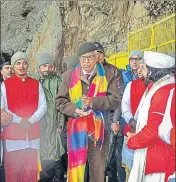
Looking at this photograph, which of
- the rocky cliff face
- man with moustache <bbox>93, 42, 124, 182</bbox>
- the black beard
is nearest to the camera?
the black beard

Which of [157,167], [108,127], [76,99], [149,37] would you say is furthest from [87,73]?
[157,167]

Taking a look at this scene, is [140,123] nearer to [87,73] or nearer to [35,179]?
[87,73]

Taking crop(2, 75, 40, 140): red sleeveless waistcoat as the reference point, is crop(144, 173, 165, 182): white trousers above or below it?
below

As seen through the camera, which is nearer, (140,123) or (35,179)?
(140,123)

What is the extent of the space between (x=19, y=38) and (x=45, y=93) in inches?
25.6

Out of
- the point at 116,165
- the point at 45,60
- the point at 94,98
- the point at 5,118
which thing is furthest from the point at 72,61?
the point at 116,165

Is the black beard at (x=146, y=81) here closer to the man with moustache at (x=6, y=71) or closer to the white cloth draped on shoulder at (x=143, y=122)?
the white cloth draped on shoulder at (x=143, y=122)

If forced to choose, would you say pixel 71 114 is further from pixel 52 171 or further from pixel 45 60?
pixel 52 171

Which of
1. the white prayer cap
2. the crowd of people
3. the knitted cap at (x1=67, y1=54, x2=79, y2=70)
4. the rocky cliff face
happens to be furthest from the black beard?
the rocky cliff face

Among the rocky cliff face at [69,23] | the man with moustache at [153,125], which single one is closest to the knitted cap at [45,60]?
the rocky cliff face at [69,23]

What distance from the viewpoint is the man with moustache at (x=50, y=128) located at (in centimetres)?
402

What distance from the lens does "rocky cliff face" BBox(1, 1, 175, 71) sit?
175 inches

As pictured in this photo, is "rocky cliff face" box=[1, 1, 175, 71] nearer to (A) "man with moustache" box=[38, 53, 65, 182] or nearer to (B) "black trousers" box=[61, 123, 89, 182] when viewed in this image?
(A) "man with moustache" box=[38, 53, 65, 182]

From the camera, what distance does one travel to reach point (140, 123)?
3229 millimetres
